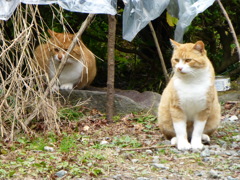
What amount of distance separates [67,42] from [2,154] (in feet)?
7.20

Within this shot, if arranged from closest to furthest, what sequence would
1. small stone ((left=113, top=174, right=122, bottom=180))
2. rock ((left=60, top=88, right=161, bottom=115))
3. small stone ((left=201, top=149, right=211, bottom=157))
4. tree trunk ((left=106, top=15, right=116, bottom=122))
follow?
small stone ((left=113, top=174, right=122, bottom=180)) < small stone ((left=201, top=149, right=211, bottom=157)) < tree trunk ((left=106, top=15, right=116, bottom=122)) < rock ((left=60, top=88, right=161, bottom=115))

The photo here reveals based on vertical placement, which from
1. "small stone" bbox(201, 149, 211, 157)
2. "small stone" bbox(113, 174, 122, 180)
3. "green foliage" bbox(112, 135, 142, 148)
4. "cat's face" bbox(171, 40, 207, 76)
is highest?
"cat's face" bbox(171, 40, 207, 76)

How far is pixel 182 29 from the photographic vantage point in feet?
17.3

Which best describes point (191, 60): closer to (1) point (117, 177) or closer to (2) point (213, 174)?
(2) point (213, 174)

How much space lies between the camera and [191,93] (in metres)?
4.31

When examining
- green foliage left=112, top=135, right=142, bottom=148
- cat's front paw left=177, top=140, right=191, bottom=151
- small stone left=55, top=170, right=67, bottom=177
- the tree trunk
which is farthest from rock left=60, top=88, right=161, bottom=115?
small stone left=55, top=170, right=67, bottom=177

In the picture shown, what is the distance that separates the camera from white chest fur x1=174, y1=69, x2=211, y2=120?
4.31 m

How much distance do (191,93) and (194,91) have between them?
3 centimetres

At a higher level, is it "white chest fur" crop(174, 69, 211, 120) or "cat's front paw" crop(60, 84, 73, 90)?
"white chest fur" crop(174, 69, 211, 120)

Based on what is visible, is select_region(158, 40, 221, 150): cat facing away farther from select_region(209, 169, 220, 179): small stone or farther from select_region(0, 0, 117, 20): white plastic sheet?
select_region(0, 0, 117, 20): white plastic sheet

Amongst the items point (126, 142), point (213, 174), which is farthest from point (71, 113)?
point (213, 174)

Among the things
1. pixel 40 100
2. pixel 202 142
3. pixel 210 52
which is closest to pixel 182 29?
pixel 202 142

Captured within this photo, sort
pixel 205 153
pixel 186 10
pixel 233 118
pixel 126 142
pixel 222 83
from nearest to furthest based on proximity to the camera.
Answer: pixel 205 153 < pixel 126 142 < pixel 186 10 < pixel 233 118 < pixel 222 83

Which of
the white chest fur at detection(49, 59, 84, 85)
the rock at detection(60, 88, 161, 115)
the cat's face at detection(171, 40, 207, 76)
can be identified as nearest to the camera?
the cat's face at detection(171, 40, 207, 76)
